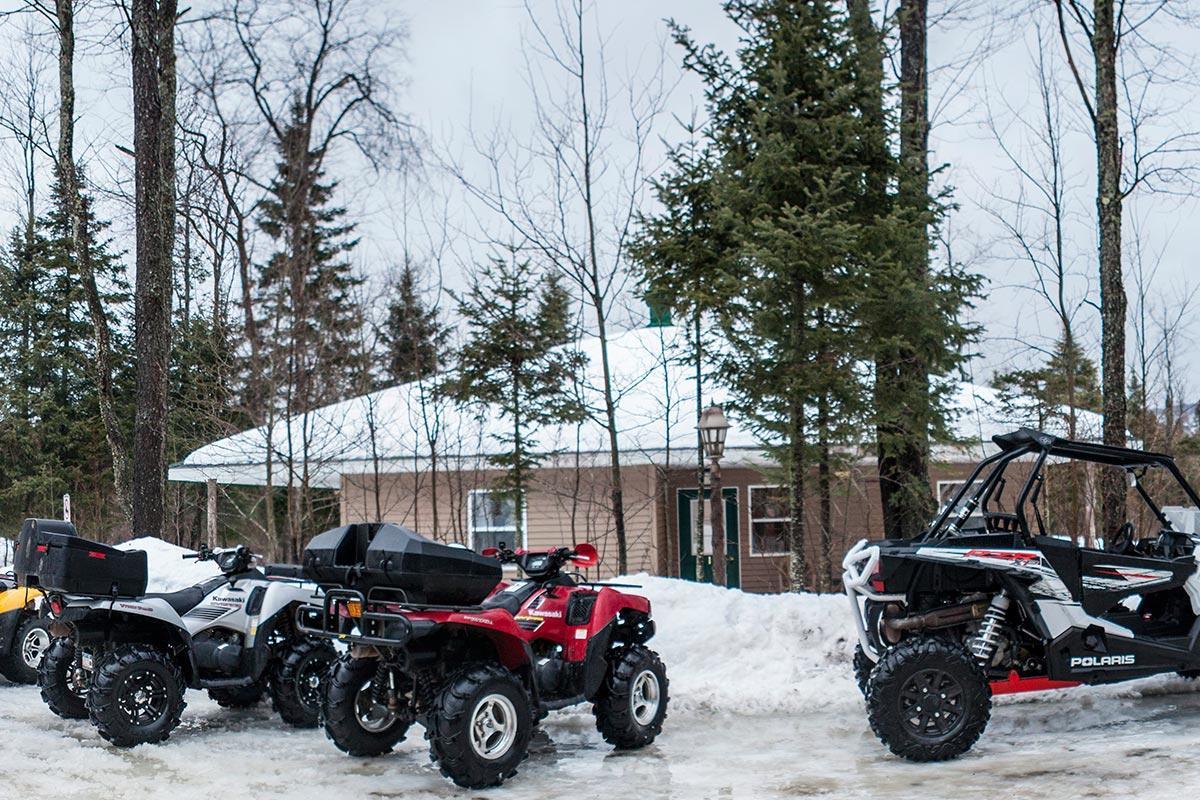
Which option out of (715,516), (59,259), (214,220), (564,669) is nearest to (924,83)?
(715,516)

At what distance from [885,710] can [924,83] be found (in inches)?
480

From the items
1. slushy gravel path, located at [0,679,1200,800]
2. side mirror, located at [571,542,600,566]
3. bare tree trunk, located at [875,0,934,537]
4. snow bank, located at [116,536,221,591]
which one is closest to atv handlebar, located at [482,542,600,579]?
side mirror, located at [571,542,600,566]

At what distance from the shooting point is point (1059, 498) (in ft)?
71.6

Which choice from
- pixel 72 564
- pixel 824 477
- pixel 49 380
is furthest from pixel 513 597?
pixel 49 380

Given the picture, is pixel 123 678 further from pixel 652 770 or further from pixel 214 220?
pixel 214 220

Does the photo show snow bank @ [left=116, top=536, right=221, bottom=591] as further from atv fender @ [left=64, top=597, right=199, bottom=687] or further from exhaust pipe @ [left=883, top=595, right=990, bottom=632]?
exhaust pipe @ [left=883, top=595, right=990, bottom=632]

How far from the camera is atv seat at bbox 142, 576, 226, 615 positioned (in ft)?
29.5

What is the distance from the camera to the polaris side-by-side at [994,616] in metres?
7.41

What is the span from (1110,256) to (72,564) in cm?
1081

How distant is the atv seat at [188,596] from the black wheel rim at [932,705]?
5.09 metres

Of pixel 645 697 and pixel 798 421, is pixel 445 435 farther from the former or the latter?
pixel 645 697

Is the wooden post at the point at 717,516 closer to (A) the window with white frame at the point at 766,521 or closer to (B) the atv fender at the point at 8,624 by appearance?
(A) the window with white frame at the point at 766,521

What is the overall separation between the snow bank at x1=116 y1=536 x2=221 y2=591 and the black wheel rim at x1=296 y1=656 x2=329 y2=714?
145 inches

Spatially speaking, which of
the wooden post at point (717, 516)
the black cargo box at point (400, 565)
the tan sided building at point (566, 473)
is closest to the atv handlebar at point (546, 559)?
the black cargo box at point (400, 565)
